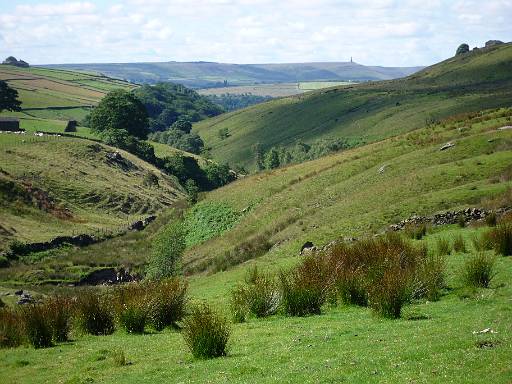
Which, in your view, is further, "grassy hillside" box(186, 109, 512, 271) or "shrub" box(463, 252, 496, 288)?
"grassy hillside" box(186, 109, 512, 271)

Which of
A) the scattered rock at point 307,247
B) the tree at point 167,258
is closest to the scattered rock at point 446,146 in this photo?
the scattered rock at point 307,247

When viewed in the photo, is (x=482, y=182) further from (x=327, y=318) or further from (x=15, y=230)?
(x=15, y=230)

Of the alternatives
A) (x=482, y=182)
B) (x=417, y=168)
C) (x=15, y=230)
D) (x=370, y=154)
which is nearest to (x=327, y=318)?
(x=482, y=182)

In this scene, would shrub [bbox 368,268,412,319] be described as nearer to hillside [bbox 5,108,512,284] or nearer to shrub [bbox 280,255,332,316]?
shrub [bbox 280,255,332,316]

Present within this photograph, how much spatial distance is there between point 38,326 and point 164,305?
15.2 ft

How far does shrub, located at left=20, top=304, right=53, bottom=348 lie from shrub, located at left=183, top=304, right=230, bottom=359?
6974 mm

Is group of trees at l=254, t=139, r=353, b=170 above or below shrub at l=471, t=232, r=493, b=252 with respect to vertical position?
below

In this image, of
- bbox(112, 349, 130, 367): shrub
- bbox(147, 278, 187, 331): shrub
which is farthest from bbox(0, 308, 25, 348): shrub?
bbox(112, 349, 130, 367): shrub

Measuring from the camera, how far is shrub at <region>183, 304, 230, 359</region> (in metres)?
17.9

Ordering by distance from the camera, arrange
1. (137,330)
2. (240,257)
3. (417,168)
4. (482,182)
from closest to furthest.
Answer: (137,330) < (482,182) < (240,257) < (417,168)

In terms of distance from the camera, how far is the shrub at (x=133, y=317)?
77.4 feet

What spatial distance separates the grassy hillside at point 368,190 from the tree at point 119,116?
8224 centimetres

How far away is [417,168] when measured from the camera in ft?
167

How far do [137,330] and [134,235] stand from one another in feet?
188
